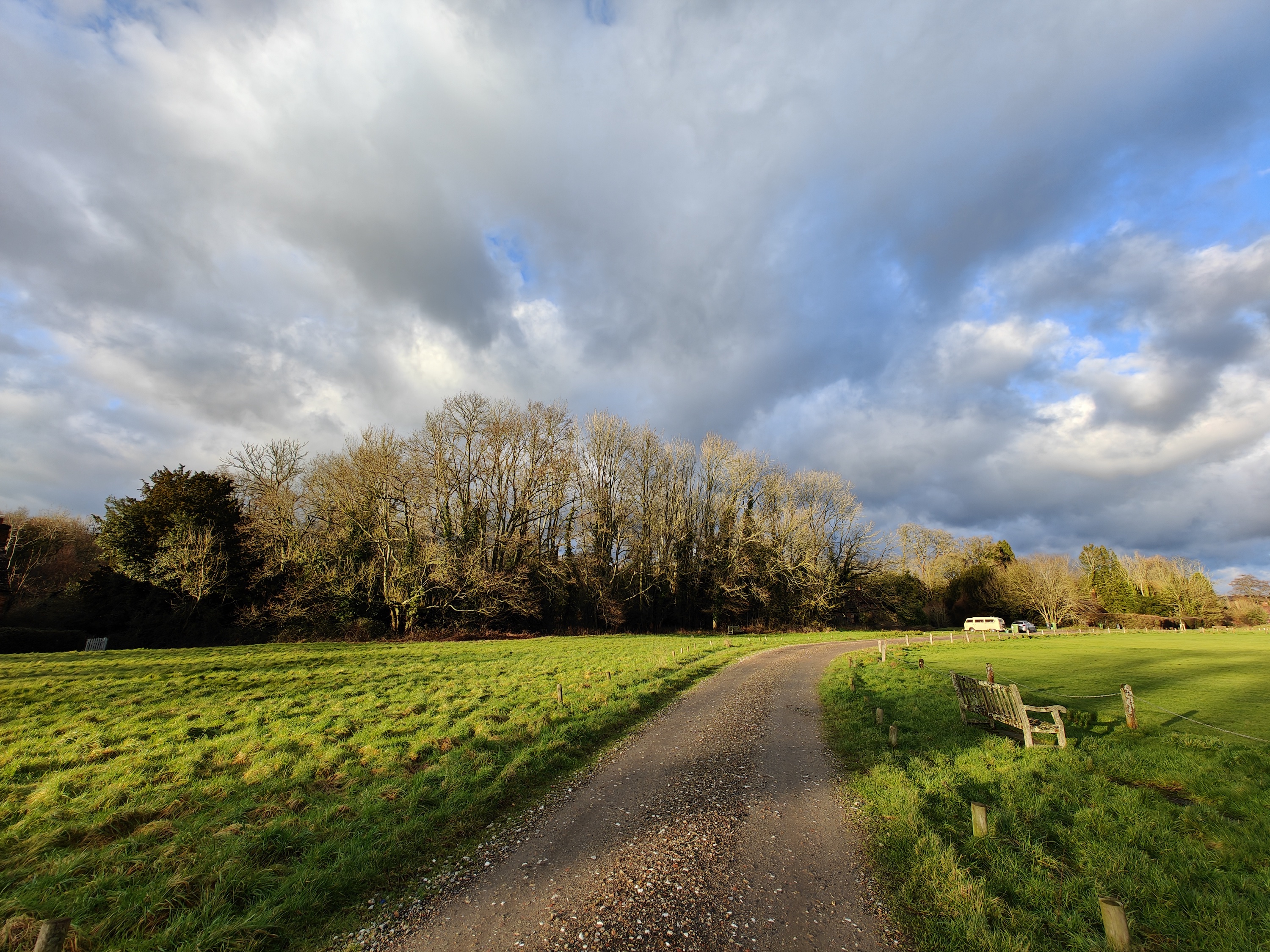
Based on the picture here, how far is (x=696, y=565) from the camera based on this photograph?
44125mm

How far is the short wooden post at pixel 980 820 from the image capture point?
6234mm

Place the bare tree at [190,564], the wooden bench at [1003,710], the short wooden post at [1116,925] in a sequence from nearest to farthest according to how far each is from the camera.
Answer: the short wooden post at [1116,925]
the wooden bench at [1003,710]
the bare tree at [190,564]

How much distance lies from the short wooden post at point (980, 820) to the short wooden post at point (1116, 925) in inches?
83.2

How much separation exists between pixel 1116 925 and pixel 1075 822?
348 cm

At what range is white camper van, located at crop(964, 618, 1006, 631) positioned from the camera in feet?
164

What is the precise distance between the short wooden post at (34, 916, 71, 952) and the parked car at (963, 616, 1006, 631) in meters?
59.9

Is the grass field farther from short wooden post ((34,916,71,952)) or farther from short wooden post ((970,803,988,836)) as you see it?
short wooden post ((970,803,988,836))

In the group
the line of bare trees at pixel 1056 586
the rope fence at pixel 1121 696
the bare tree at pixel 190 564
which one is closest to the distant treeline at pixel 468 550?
the bare tree at pixel 190 564

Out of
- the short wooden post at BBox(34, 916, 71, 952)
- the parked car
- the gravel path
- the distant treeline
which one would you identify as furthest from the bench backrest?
the parked car

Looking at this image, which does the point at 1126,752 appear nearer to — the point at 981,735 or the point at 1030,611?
the point at 981,735

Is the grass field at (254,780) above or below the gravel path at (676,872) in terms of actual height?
above

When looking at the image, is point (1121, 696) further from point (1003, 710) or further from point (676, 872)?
point (676, 872)

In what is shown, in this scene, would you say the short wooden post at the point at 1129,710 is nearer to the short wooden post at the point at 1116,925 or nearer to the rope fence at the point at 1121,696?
the rope fence at the point at 1121,696

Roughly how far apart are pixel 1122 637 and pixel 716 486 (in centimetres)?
3799
